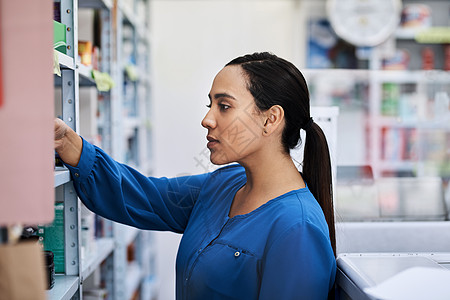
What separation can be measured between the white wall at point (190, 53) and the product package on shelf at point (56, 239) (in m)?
2.42

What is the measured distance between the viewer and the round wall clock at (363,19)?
3576 mm

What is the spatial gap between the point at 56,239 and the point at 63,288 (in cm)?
18

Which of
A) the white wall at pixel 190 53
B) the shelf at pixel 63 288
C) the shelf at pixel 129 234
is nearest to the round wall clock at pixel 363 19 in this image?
the white wall at pixel 190 53

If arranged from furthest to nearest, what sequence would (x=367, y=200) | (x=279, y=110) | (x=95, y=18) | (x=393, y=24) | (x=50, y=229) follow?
(x=393, y=24), (x=95, y=18), (x=367, y=200), (x=50, y=229), (x=279, y=110)

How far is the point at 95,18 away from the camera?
2227mm

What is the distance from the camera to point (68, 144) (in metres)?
1.25

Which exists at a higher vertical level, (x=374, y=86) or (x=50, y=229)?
(x=374, y=86)

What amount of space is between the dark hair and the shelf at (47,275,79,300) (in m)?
0.76

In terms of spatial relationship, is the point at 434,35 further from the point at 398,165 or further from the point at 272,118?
the point at 272,118

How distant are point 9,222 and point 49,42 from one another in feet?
0.91

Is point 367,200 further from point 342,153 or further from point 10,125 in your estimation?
point 342,153

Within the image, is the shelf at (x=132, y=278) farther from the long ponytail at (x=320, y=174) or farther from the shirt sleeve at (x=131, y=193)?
the long ponytail at (x=320, y=174)

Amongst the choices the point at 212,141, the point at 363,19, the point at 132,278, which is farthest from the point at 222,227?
the point at 363,19

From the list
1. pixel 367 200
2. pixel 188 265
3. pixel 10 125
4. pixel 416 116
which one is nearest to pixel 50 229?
pixel 188 265
